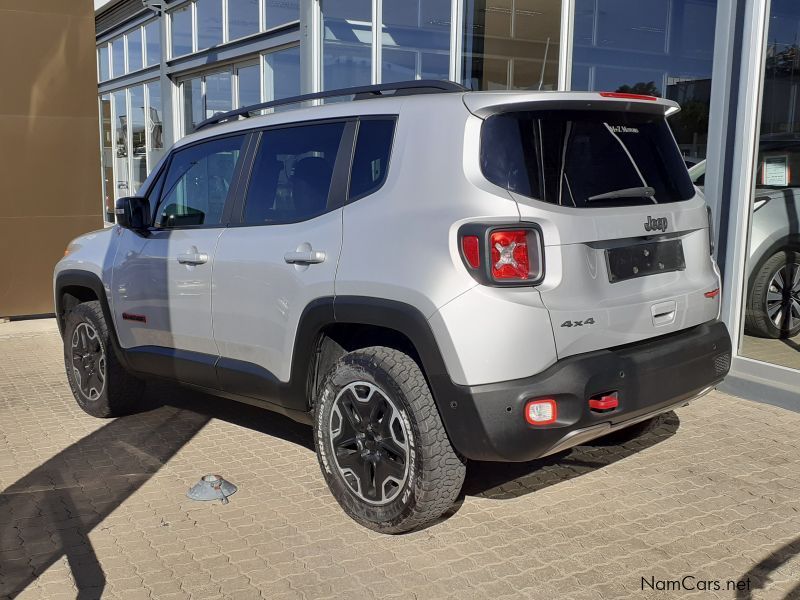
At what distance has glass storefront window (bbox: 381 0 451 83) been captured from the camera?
8.84 m

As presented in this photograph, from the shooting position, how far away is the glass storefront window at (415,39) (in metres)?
8.84

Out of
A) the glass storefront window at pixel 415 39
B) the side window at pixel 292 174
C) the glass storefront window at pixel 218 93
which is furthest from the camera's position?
the glass storefront window at pixel 218 93

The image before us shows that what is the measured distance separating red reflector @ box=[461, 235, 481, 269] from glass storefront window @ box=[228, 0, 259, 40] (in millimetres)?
9525

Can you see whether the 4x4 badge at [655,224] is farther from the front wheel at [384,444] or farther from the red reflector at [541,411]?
the front wheel at [384,444]

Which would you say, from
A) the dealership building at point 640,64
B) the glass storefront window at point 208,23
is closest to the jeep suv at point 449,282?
the dealership building at point 640,64

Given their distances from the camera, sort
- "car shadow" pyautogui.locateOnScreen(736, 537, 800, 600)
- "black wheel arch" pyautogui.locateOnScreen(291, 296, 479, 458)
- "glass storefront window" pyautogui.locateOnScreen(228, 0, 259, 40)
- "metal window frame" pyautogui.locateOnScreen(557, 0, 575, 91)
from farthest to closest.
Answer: "glass storefront window" pyautogui.locateOnScreen(228, 0, 259, 40)
"metal window frame" pyautogui.locateOnScreen(557, 0, 575, 91)
"black wheel arch" pyautogui.locateOnScreen(291, 296, 479, 458)
"car shadow" pyautogui.locateOnScreen(736, 537, 800, 600)

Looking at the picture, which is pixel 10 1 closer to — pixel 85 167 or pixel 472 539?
pixel 85 167

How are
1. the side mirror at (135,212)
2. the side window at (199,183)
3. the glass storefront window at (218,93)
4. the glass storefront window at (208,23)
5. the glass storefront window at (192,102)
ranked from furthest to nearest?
1. the glass storefront window at (192,102)
2. the glass storefront window at (218,93)
3. the glass storefront window at (208,23)
4. the side mirror at (135,212)
5. the side window at (199,183)

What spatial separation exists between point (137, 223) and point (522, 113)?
2.59 m

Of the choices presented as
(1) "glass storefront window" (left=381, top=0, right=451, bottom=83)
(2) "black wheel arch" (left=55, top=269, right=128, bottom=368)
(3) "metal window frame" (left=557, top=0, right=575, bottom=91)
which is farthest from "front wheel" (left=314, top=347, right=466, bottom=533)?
(1) "glass storefront window" (left=381, top=0, right=451, bottom=83)

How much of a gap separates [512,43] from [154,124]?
10.5 m

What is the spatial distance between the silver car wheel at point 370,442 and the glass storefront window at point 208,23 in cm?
1042

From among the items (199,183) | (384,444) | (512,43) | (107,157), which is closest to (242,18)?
(512,43)

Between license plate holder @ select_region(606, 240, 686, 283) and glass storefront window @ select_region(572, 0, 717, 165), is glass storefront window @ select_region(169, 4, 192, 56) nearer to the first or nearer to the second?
glass storefront window @ select_region(572, 0, 717, 165)
